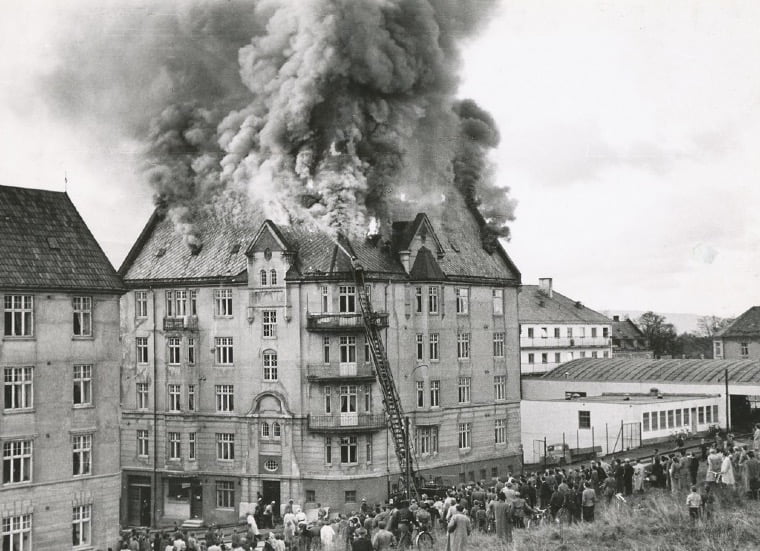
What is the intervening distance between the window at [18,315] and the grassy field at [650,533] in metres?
20.0

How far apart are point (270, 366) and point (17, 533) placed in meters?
20.4

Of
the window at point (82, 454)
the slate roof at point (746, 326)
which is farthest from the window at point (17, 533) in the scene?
the slate roof at point (746, 326)

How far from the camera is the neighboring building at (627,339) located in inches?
5827

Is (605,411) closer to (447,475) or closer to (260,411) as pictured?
(447,475)

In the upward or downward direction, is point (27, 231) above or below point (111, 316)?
above

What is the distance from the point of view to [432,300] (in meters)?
64.9

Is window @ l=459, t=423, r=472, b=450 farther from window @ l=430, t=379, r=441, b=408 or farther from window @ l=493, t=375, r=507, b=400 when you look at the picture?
window @ l=493, t=375, r=507, b=400

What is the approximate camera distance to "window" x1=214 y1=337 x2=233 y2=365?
206 feet

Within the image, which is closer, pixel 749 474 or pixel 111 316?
pixel 749 474

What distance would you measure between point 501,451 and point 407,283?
44.8 feet

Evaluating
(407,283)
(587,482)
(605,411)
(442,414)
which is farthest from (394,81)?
(587,482)

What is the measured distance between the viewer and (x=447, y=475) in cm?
6400

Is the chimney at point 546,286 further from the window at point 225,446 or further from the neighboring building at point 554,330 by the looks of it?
the window at point 225,446

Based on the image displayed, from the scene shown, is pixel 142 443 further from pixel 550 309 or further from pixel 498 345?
pixel 550 309
